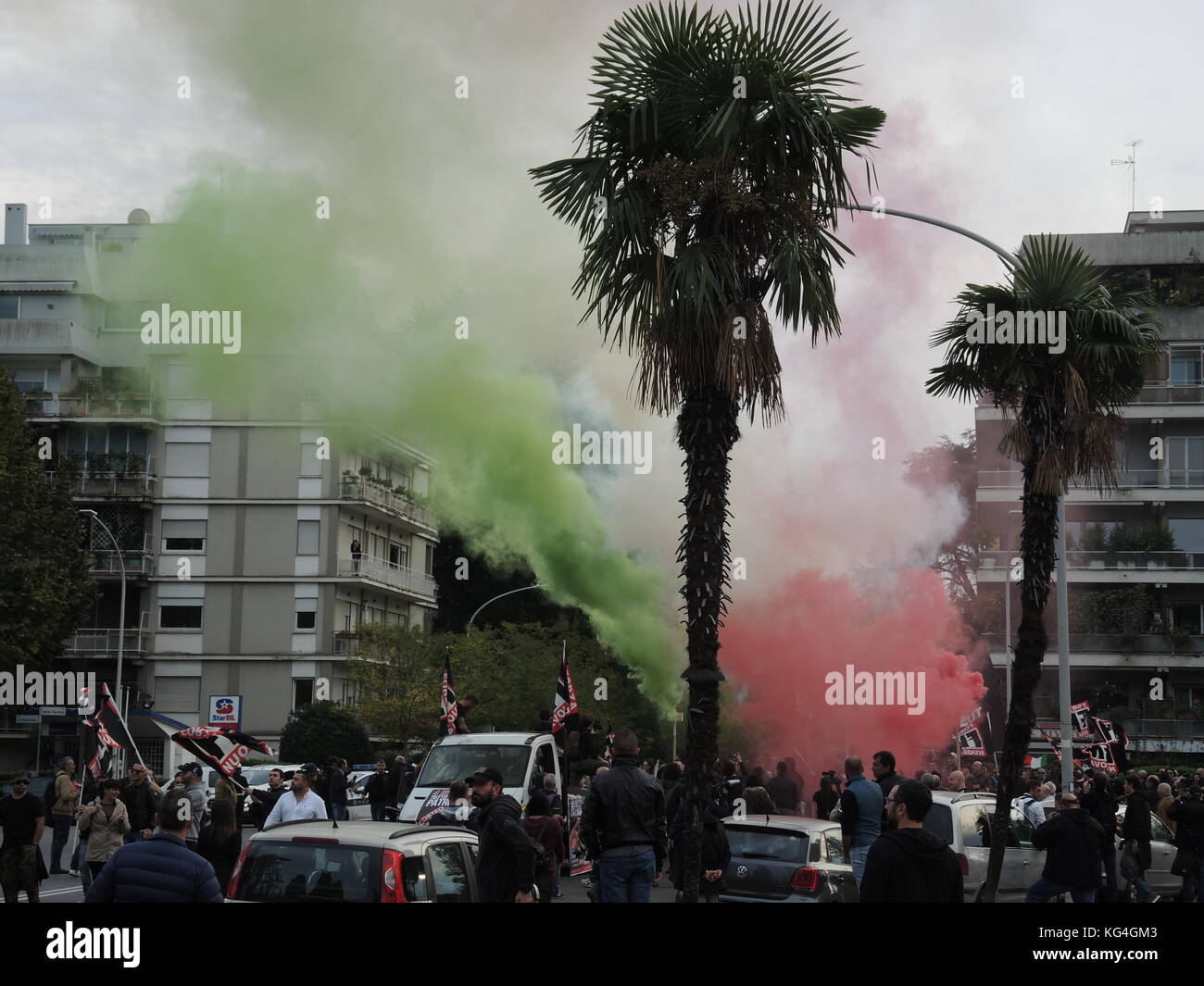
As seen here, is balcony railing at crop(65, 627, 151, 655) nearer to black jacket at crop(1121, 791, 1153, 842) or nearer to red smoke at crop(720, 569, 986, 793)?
red smoke at crop(720, 569, 986, 793)

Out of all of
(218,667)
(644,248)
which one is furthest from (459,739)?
(218,667)

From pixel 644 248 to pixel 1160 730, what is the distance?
1591 inches

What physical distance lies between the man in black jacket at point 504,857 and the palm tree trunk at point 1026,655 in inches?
258

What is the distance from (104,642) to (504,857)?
162ft

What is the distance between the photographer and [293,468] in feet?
187

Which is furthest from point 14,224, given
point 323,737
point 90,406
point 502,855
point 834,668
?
point 502,855

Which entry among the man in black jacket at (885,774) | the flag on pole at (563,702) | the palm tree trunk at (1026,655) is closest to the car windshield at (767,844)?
the man in black jacket at (885,774)

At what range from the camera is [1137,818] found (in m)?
18.3

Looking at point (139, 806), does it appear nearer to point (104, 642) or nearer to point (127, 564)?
point (104, 642)

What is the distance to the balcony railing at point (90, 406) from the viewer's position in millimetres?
57688

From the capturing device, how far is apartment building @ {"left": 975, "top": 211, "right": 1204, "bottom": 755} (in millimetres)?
50094

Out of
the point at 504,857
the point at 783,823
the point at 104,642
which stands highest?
the point at 104,642

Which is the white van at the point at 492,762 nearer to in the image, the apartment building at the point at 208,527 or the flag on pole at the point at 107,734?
the flag on pole at the point at 107,734
